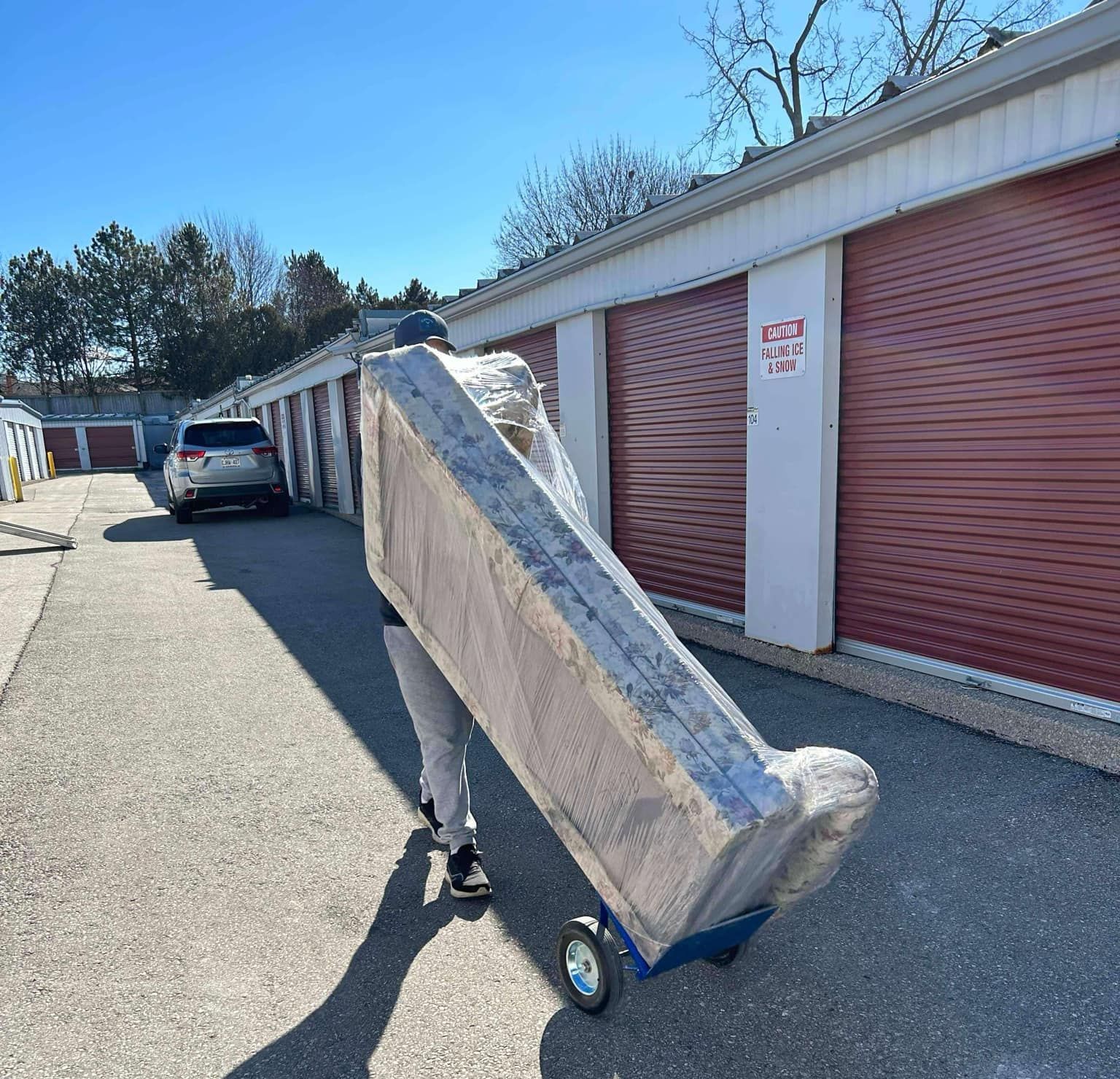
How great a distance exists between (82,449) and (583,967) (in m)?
43.6

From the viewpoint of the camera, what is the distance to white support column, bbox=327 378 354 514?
14.8m

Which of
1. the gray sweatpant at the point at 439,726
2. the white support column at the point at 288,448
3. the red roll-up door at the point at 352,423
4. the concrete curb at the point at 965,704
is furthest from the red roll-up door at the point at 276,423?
the gray sweatpant at the point at 439,726

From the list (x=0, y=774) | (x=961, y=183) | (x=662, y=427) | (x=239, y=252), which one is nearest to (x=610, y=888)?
(x=0, y=774)

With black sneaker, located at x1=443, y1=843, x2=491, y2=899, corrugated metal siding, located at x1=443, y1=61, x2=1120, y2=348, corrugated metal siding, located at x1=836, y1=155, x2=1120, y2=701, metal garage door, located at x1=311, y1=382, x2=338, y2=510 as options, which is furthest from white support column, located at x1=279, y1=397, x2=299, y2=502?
black sneaker, located at x1=443, y1=843, x2=491, y2=899

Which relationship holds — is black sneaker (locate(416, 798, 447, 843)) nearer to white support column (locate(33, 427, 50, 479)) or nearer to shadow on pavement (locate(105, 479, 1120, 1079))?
shadow on pavement (locate(105, 479, 1120, 1079))

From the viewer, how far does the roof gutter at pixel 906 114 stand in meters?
3.22

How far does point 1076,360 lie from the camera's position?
362 cm

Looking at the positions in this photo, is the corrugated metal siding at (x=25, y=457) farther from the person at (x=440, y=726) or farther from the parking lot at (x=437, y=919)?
the person at (x=440, y=726)

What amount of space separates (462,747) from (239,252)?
170ft

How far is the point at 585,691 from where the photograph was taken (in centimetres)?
179

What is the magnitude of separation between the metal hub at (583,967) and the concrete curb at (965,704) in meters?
2.77

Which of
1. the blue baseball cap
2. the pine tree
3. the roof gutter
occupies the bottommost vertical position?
the blue baseball cap

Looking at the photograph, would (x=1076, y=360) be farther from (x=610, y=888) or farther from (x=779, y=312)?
(x=610, y=888)

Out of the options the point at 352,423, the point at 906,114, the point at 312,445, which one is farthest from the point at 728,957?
the point at 312,445
